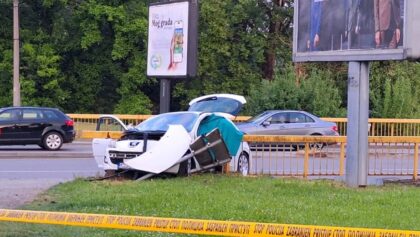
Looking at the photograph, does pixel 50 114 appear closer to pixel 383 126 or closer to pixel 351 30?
pixel 383 126

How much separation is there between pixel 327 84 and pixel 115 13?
12872mm

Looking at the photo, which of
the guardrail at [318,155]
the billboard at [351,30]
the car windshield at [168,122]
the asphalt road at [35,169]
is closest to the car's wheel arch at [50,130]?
the asphalt road at [35,169]

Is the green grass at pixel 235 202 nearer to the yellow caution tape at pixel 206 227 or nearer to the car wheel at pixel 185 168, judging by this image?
the car wheel at pixel 185 168

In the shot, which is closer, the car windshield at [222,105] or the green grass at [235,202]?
the green grass at [235,202]

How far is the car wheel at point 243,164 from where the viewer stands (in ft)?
59.6

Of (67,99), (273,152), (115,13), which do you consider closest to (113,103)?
(67,99)

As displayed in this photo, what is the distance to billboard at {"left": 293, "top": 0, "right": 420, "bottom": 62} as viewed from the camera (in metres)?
13.9

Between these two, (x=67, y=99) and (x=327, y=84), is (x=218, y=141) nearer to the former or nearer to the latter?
(x=327, y=84)

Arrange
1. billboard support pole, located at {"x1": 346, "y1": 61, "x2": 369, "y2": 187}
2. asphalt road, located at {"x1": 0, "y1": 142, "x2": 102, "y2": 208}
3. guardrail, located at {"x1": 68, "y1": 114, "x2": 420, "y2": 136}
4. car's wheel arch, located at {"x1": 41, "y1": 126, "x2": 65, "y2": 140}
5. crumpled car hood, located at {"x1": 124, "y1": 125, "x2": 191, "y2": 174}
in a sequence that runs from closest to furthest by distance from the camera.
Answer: asphalt road, located at {"x1": 0, "y1": 142, "x2": 102, "y2": 208}, billboard support pole, located at {"x1": 346, "y1": 61, "x2": 369, "y2": 187}, crumpled car hood, located at {"x1": 124, "y1": 125, "x2": 191, "y2": 174}, car's wheel arch, located at {"x1": 41, "y1": 126, "x2": 65, "y2": 140}, guardrail, located at {"x1": 68, "y1": 114, "x2": 420, "y2": 136}

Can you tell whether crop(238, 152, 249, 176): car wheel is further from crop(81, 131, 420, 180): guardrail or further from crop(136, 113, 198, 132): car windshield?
crop(136, 113, 198, 132): car windshield

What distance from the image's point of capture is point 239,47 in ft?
160

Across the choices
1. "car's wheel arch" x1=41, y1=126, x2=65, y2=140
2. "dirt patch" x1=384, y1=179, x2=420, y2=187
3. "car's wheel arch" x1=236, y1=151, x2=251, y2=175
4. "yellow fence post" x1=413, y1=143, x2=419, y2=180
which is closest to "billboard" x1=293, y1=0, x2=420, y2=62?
"car's wheel arch" x1=236, y1=151, x2=251, y2=175

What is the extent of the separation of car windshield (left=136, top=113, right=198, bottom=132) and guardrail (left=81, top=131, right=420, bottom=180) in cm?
67

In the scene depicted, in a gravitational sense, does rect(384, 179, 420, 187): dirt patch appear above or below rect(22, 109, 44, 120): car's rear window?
below
